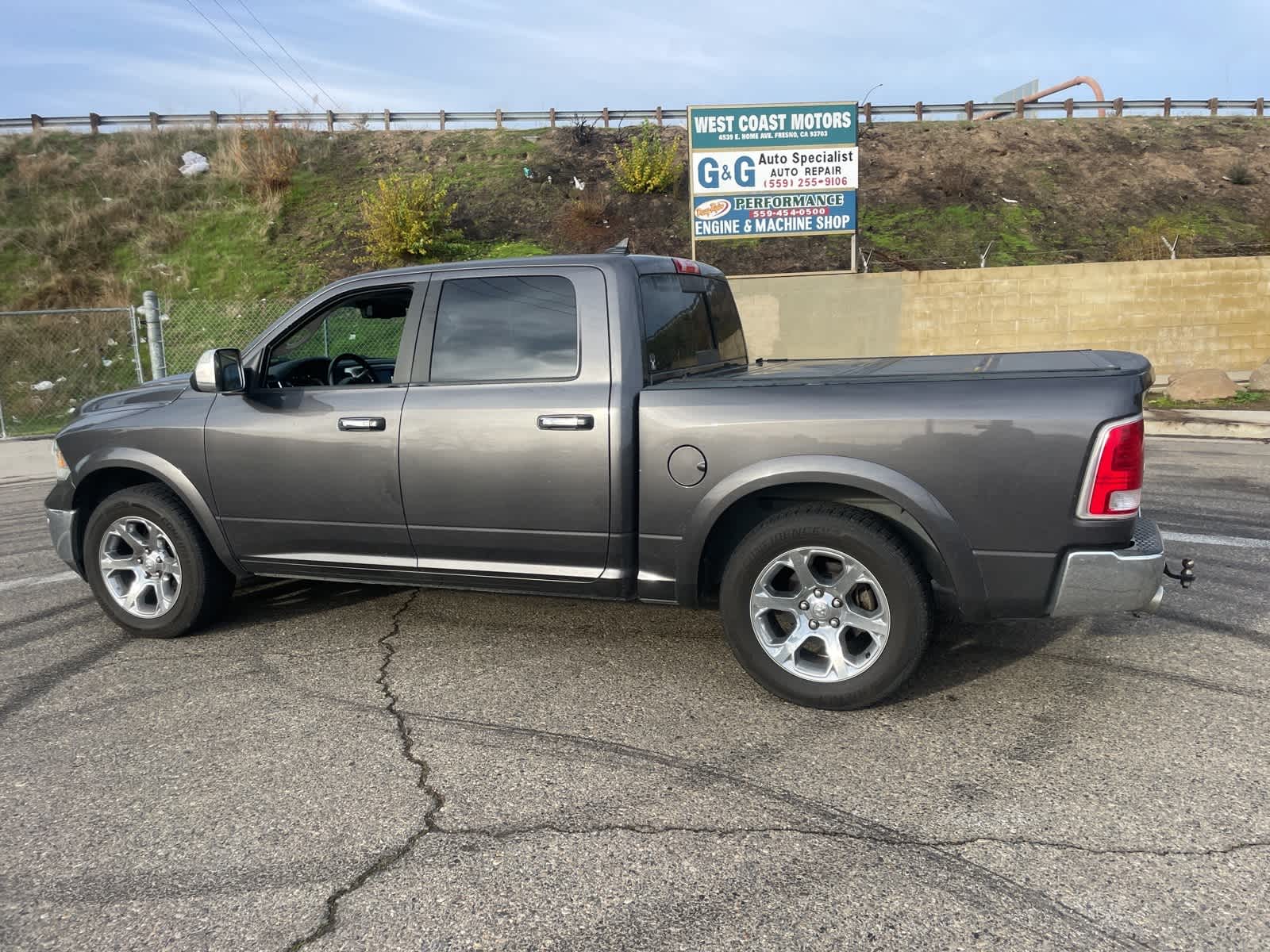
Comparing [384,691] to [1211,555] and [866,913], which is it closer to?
[866,913]

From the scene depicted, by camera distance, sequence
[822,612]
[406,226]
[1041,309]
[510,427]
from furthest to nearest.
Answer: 1. [406,226]
2. [1041,309]
3. [510,427]
4. [822,612]

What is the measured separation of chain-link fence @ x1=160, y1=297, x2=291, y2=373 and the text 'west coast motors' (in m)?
9.81

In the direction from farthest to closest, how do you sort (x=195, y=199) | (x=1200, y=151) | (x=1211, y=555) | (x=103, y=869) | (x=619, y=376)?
→ (x=1200, y=151), (x=195, y=199), (x=1211, y=555), (x=619, y=376), (x=103, y=869)

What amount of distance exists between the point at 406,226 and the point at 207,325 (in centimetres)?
639

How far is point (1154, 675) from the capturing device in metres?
4.02

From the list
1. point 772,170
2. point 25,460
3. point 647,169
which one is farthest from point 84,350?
point 647,169

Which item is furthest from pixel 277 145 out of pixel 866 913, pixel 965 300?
pixel 866 913

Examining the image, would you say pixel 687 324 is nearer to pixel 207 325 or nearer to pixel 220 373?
pixel 220 373

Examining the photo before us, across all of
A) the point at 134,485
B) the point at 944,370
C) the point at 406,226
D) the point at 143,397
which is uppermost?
Answer: the point at 406,226

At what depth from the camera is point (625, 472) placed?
12.9 feet

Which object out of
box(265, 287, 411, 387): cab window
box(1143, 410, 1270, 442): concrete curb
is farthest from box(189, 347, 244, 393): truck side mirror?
box(1143, 410, 1270, 442): concrete curb

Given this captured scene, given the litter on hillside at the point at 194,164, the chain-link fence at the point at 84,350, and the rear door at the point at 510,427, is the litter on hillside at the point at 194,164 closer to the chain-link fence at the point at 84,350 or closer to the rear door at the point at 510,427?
the chain-link fence at the point at 84,350

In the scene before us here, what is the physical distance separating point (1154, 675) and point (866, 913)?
2.34m

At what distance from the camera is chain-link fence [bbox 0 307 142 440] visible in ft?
56.2
